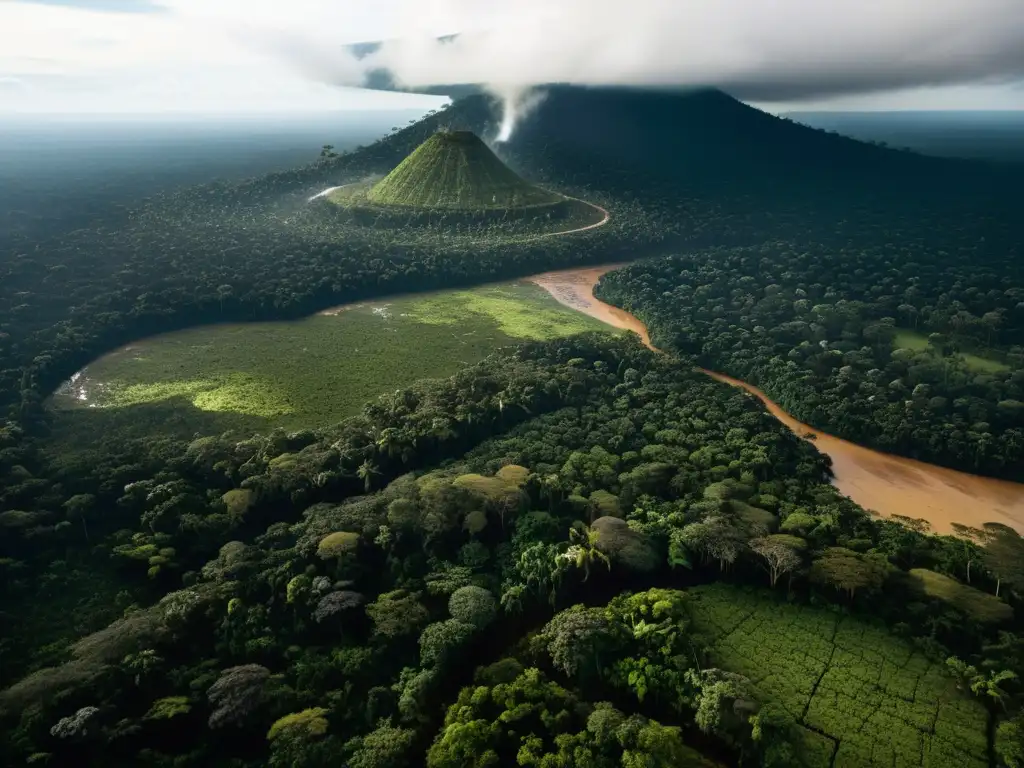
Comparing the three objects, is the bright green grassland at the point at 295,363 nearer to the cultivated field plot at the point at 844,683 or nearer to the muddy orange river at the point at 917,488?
the muddy orange river at the point at 917,488

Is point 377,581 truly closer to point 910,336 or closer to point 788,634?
point 788,634

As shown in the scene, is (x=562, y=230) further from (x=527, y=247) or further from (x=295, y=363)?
(x=295, y=363)

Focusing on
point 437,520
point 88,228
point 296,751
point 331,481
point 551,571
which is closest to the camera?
point 296,751

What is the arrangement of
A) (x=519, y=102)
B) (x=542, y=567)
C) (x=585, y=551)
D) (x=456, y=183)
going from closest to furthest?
(x=542, y=567) → (x=585, y=551) → (x=456, y=183) → (x=519, y=102)

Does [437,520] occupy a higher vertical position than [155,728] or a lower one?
higher

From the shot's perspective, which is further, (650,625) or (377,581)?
(377,581)

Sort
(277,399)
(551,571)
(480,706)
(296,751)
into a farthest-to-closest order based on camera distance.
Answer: (277,399), (551,571), (480,706), (296,751)

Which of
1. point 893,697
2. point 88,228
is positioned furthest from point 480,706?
point 88,228

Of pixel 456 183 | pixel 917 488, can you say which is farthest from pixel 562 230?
pixel 917 488
